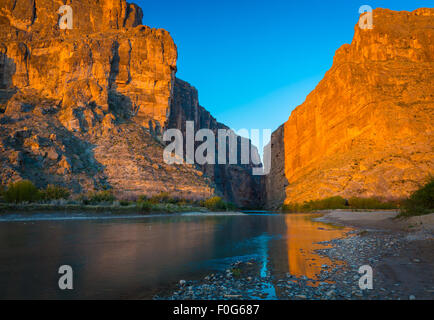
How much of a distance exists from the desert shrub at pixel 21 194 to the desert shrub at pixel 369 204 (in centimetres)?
4996

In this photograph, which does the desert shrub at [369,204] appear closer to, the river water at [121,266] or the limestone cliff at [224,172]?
the river water at [121,266]

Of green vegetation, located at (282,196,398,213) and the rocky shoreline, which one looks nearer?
the rocky shoreline

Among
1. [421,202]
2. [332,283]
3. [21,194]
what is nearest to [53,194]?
[21,194]

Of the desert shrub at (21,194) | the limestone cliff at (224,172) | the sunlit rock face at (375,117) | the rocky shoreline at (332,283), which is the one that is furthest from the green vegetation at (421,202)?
the limestone cliff at (224,172)

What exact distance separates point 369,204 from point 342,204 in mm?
5895

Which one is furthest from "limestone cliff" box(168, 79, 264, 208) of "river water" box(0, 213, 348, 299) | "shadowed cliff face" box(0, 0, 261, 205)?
"river water" box(0, 213, 348, 299)

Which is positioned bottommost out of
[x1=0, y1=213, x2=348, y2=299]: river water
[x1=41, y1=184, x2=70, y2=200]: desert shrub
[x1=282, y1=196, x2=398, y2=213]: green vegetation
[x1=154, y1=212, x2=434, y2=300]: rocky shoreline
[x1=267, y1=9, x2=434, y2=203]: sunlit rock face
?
[x1=282, y1=196, x2=398, y2=213]: green vegetation

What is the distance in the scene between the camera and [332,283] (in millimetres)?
5480

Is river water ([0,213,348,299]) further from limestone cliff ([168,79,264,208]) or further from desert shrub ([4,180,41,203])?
limestone cliff ([168,79,264,208])

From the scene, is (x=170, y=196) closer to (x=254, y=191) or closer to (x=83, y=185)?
(x=83, y=185)

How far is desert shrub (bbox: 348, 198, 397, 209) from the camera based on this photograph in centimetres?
4332

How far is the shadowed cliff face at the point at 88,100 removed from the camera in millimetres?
47531

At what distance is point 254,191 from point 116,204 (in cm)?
10314

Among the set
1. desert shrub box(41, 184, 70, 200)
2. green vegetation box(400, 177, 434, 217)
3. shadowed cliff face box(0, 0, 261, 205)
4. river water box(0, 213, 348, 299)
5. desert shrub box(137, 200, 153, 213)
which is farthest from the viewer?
shadowed cliff face box(0, 0, 261, 205)
